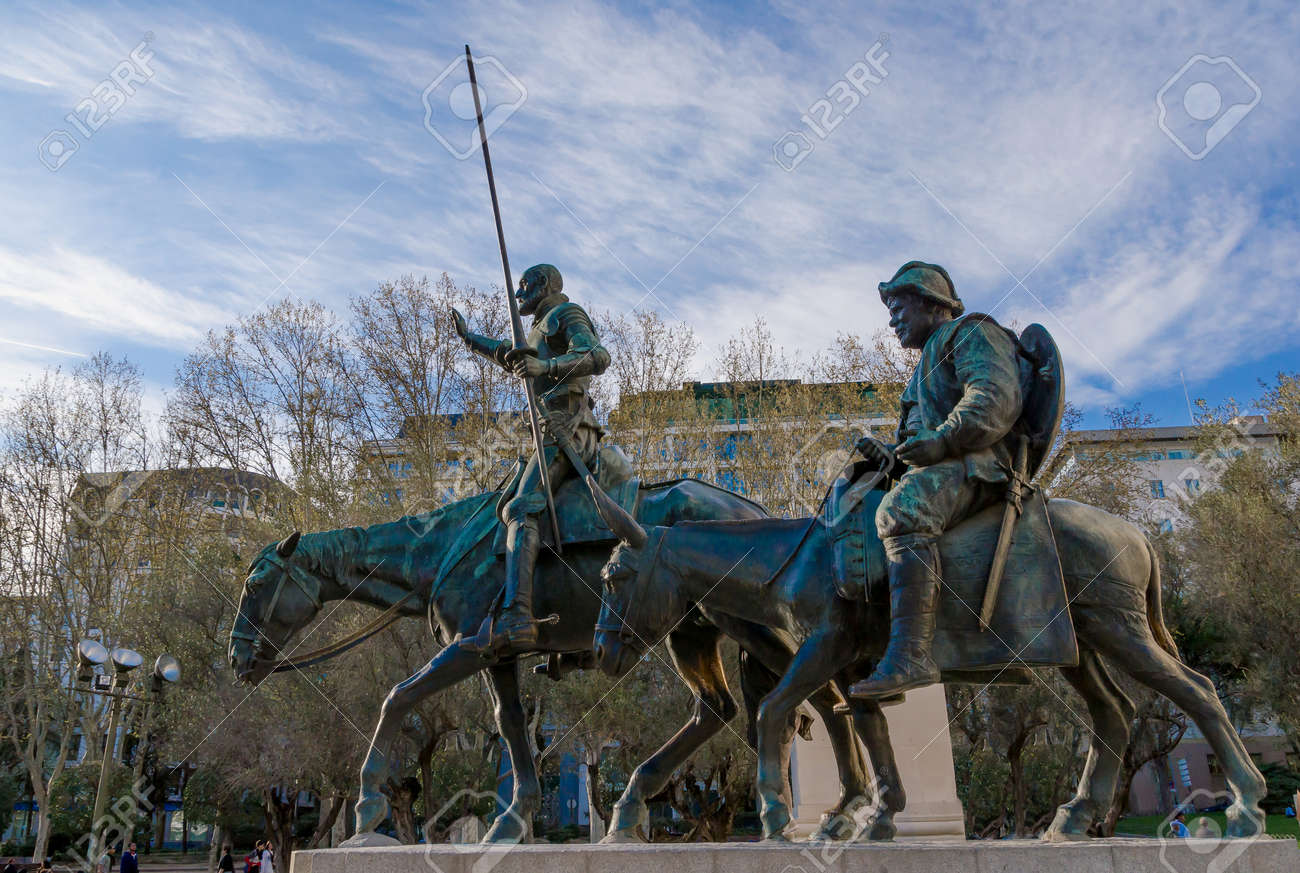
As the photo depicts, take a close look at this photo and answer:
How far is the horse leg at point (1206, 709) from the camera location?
550 cm

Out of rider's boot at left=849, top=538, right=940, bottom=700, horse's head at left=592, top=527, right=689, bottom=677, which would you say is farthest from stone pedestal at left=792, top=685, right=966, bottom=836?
rider's boot at left=849, top=538, right=940, bottom=700

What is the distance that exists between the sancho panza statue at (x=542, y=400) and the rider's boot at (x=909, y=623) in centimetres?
274

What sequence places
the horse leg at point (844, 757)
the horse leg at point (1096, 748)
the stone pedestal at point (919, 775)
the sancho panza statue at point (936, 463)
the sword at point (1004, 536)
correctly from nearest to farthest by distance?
1. the sancho panza statue at point (936, 463)
2. the sword at point (1004, 536)
3. the horse leg at point (1096, 748)
4. the horse leg at point (844, 757)
5. the stone pedestal at point (919, 775)

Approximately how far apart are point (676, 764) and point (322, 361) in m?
26.2

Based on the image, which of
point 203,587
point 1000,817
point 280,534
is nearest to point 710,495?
point 280,534

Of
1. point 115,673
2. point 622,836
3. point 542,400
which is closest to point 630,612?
point 622,836

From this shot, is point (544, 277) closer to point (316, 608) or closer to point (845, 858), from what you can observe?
point (316, 608)

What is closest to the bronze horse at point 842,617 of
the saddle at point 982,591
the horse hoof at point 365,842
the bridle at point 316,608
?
the saddle at point 982,591

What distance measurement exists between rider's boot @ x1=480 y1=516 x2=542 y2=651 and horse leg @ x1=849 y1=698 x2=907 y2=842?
2421 mm

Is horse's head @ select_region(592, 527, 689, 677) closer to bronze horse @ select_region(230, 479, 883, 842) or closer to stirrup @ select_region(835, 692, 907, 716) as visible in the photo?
bronze horse @ select_region(230, 479, 883, 842)

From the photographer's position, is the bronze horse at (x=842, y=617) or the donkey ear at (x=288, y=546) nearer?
the bronze horse at (x=842, y=617)

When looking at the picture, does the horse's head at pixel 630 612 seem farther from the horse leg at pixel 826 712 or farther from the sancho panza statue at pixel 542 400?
the sancho panza statue at pixel 542 400

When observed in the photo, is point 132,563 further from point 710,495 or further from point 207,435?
point 710,495

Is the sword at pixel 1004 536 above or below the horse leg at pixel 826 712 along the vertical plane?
above
